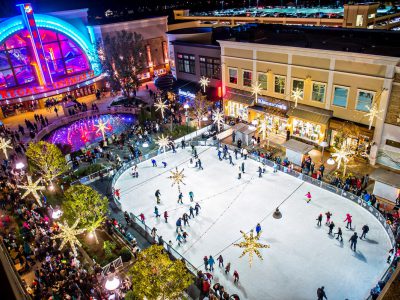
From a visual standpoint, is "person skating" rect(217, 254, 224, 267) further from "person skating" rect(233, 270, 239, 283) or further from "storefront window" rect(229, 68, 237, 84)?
"storefront window" rect(229, 68, 237, 84)

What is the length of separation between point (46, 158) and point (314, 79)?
80.0 feet

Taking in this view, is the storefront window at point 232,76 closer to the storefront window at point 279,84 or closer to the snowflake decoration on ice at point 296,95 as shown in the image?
the storefront window at point 279,84

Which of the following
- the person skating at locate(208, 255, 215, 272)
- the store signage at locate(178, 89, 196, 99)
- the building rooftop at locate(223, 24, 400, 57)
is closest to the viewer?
the person skating at locate(208, 255, 215, 272)

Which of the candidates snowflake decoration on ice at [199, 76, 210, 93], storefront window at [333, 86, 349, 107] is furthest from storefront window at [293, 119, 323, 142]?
snowflake decoration on ice at [199, 76, 210, 93]

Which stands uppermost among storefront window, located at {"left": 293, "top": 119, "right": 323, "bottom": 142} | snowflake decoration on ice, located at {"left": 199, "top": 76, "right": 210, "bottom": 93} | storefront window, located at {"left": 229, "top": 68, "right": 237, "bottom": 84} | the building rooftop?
the building rooftop

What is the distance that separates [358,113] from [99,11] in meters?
71.0

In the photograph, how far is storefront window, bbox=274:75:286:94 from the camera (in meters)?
33.0

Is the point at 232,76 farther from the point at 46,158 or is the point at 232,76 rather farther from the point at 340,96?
the point at 46,158

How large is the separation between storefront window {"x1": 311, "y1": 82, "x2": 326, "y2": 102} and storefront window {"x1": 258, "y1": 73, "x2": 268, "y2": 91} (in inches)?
215

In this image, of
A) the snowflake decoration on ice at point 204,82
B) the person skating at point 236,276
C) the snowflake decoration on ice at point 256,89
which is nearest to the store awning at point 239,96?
the snowflake decoration on ice at point 256,89

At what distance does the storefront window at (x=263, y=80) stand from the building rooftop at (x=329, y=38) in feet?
11.0

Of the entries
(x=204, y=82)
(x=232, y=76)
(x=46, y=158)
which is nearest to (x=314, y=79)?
(x=232, y=76)

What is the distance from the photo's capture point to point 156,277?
1471 centimetres

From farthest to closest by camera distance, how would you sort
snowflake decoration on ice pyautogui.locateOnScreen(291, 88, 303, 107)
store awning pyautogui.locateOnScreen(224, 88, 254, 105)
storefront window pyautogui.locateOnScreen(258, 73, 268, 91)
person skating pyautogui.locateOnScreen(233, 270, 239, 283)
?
store awning pyautogui.locateOnScreen(224, 88, 254, 105), storefront window pyautogui.locateOnScreen(258, 73, 268, 91), snowflake decoration on ice pyautogui.locateOnScreen(291, 88, 303, 107), person skating pyautogui.locateOnScreen(233, 270, 239, 283)
